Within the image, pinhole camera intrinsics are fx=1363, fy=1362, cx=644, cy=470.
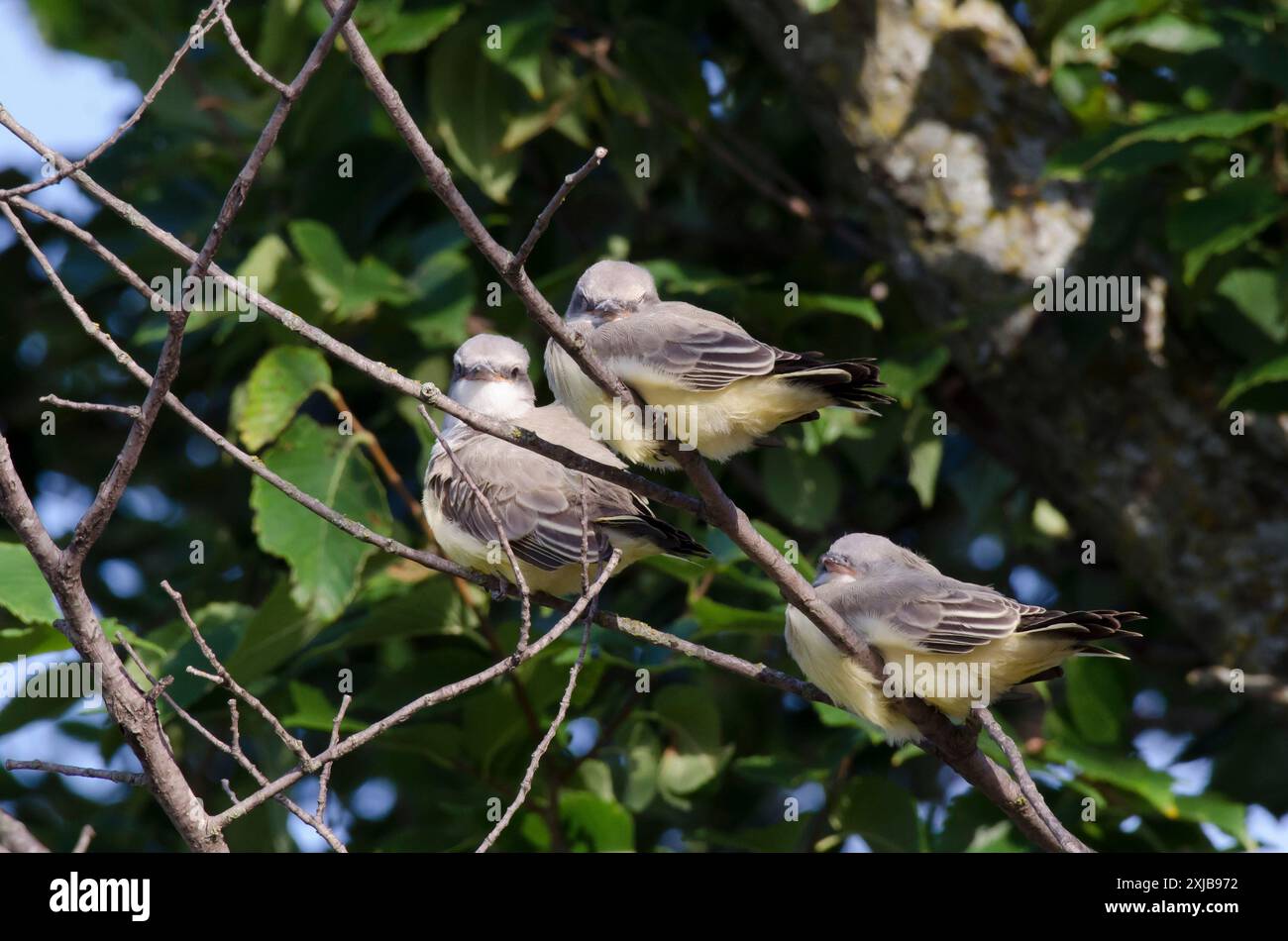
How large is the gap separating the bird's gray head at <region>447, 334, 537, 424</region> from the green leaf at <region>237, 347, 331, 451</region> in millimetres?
472

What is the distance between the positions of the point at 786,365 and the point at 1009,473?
2.68 metres

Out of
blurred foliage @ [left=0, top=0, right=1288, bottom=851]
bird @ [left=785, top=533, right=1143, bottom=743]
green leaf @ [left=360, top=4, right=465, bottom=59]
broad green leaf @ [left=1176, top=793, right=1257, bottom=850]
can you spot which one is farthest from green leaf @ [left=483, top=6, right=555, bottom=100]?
broad green leaf @ [left=1176, top=793, right=1257, bottom=850]

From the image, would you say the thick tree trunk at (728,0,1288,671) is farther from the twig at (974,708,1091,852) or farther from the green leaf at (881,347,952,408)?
the twig at (974,708,1091,852)

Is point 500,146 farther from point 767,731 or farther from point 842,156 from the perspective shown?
point 767,731

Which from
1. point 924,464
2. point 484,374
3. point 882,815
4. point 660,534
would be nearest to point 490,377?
point 484,374

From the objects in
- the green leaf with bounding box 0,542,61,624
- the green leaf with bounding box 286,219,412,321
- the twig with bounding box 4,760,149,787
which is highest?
the green leaf with bounding box 286,219,412,321

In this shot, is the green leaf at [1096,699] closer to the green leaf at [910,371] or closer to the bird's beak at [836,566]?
the green leaf at [910,371]

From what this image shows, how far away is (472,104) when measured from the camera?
518 centimetres

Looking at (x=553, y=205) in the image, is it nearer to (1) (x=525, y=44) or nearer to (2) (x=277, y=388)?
(2) (x=277, y=388)

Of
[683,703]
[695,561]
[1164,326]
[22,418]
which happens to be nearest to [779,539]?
[695,561]

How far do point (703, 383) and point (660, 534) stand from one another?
52 cm

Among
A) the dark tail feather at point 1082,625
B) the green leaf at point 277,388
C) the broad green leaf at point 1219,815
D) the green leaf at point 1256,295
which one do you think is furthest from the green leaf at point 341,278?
the broad green leaf at point 1219,815

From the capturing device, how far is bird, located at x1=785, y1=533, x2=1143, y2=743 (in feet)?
9.75

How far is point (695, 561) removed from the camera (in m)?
3.95
